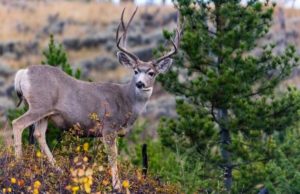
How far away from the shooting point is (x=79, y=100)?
1239 centimetres

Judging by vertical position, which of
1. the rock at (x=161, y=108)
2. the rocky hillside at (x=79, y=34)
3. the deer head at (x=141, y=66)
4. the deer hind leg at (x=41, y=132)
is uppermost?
the rocky hillside at (x=79, y=34)

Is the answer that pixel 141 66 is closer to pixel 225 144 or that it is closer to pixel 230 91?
pixel 230 91

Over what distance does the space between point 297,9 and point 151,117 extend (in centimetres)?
1656

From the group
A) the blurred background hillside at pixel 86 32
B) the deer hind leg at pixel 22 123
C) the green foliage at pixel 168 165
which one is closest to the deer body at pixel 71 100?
the deer hind leg at pixel 22 123

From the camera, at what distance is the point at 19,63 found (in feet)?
165

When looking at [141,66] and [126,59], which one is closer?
[141,66]

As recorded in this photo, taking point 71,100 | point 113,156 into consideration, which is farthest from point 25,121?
point 113,156

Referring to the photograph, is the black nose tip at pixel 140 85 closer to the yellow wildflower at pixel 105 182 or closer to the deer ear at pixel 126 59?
the deer ear at pixel 126 59

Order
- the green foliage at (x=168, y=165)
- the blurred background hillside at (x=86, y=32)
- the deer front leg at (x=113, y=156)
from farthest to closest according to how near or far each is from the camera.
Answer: the blurred background hillside at (x=86, y=32) < the green foliage at (x=168, y=165) < the deer front leg at (x=113, y=156)

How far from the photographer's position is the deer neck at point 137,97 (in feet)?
41.8

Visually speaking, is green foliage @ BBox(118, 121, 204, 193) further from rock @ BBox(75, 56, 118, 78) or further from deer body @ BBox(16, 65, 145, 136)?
rock @ BBox(75, 56, 118, 78)

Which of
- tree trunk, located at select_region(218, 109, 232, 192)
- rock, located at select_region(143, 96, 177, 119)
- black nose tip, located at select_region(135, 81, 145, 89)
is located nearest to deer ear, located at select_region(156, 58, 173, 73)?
black nose tip, located at select_region(135, 81, 145, 89)

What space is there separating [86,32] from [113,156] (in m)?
43.6

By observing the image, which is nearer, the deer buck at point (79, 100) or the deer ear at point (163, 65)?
the deer buck at point (79, 100)
